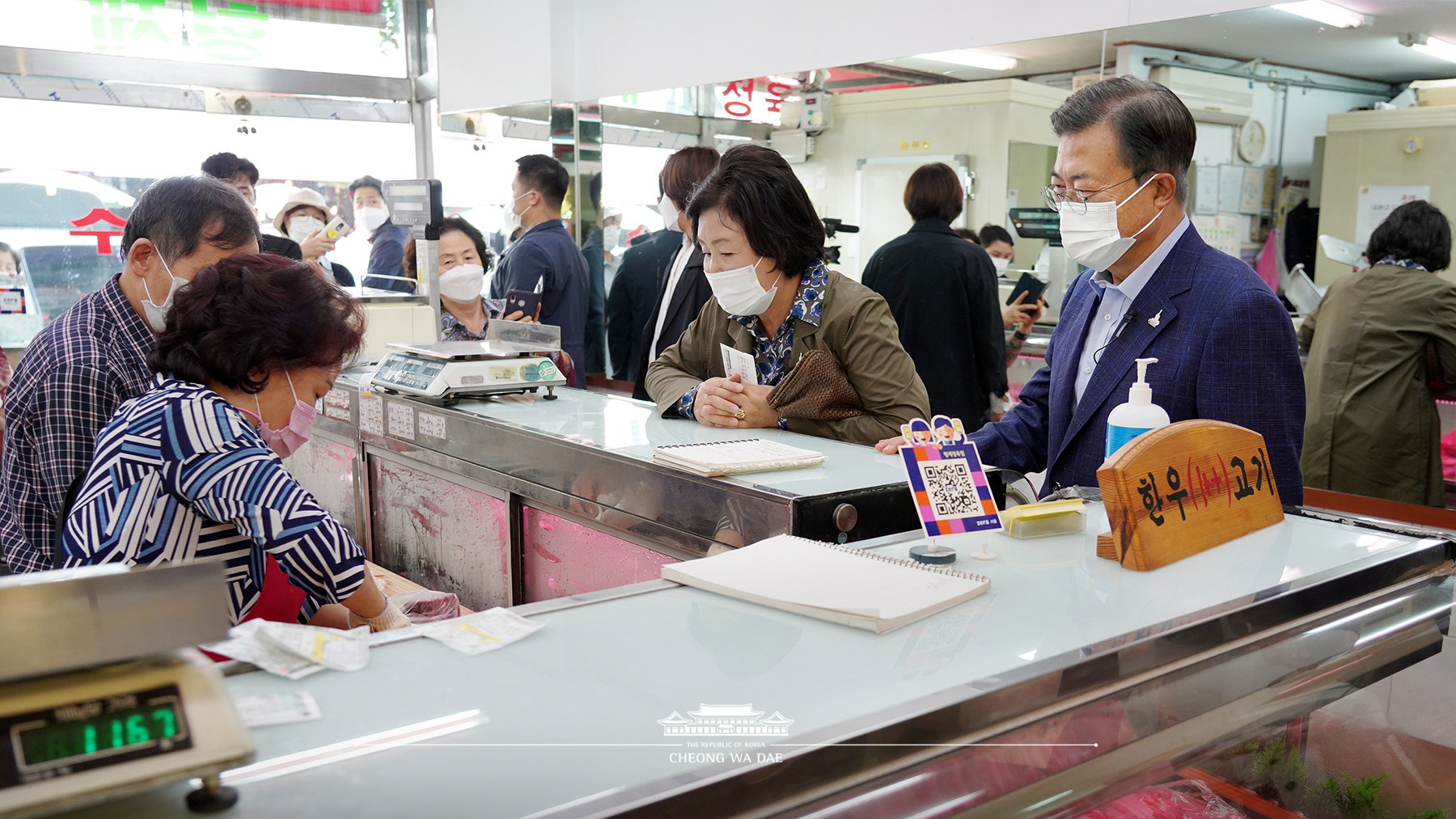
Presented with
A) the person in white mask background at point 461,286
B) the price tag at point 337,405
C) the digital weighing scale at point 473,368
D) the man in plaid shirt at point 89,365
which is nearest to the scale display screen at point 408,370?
the digital weighing scale at point 473,368

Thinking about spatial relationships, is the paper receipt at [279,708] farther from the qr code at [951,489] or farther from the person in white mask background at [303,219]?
the person in white mask background at [303,219]

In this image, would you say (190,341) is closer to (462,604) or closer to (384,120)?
(462,604)

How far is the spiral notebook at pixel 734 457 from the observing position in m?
1.86

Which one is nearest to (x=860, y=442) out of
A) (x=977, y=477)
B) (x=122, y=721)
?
(x=977, y=477)

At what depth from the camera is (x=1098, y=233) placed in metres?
2.00

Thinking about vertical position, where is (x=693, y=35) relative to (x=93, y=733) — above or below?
above

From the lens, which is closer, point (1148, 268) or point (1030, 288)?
point (1148, 268)

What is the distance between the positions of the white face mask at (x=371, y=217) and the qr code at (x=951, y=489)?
6.14 metres

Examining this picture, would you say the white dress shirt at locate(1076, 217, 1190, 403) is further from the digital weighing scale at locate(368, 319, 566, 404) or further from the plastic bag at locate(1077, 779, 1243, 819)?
the digital weighing scale at locate(368, 319, 566, 404)

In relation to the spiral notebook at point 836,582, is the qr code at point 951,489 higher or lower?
higher

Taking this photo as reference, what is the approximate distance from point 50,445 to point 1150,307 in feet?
6.92

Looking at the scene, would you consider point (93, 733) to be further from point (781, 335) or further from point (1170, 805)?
point (781, 335)

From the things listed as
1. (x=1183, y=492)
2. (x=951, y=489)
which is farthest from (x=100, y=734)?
(x=1183, y=492)

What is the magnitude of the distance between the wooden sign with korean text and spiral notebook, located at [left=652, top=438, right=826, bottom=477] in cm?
59
